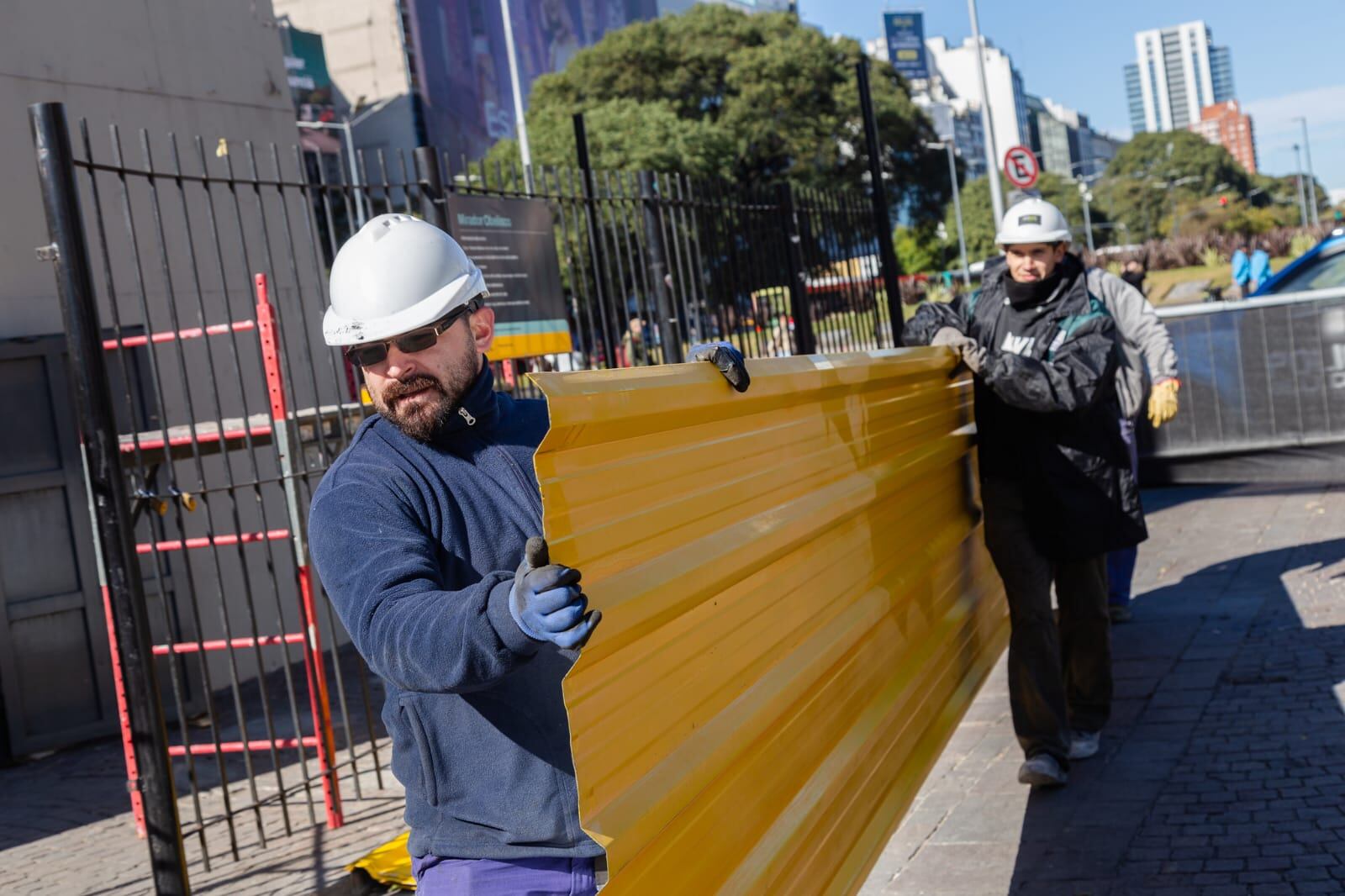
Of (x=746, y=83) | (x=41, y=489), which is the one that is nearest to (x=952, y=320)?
(x=41, y=489)

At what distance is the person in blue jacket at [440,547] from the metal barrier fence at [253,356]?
2.68 metres

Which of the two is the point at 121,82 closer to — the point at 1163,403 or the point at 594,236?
the point at 594,236

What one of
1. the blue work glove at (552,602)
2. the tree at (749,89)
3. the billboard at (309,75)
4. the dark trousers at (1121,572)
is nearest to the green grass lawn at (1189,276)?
the tree at (749,89)

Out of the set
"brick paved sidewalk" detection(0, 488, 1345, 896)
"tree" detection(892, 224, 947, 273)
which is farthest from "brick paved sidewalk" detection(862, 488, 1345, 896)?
"tree" detection(892, 224, 947, 273)

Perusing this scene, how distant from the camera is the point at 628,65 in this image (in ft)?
172

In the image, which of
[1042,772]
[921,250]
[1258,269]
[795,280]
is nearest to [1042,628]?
[1042,772]

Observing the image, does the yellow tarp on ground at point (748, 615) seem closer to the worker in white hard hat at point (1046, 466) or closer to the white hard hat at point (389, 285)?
the white hard hat at point (389, 285)

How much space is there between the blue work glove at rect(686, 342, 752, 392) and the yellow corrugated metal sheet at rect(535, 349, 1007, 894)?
30 millimetres

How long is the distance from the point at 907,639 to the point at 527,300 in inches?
140

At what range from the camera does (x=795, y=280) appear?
9406 mm

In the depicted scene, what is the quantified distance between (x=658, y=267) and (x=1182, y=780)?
13.2ft

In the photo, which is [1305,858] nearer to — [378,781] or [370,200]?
[378,781]

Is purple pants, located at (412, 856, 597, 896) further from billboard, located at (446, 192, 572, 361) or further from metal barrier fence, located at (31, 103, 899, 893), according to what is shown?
billboard, located at (446, 192, 572, 361)

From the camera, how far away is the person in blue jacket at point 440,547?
7.52 ft
